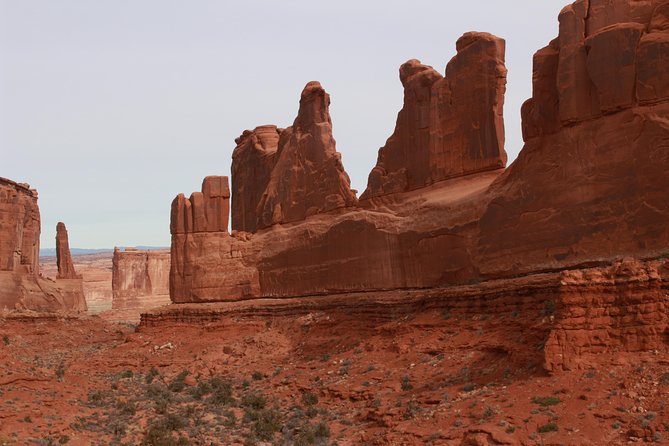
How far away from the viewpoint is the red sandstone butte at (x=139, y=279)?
78.1m

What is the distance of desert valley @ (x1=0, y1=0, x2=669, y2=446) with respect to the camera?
17.9 m

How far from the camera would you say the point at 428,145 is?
28656 mm

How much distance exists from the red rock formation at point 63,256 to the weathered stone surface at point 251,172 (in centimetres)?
1816

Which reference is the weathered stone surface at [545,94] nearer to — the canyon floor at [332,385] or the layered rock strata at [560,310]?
the layered rock strata at [560,310]

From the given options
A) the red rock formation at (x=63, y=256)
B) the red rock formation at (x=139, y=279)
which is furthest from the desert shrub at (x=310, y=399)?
the red rock formation at (x=139, y=279)

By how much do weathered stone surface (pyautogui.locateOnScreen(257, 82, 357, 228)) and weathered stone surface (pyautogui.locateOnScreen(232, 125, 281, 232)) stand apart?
14.9ft

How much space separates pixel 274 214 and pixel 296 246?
8.04 feet

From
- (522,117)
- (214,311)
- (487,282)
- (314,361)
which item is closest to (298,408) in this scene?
(314,361)

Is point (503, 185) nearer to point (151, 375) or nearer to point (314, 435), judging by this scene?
point (314, 435)

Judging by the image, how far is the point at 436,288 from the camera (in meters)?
26.4

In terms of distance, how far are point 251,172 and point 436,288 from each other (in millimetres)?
17183

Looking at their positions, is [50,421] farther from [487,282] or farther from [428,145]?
[428,145]

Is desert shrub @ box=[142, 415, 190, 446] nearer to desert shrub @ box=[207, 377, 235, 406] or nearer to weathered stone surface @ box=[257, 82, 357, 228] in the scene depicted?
Result: desert shrub @ box=[207, 377, 235, 406]

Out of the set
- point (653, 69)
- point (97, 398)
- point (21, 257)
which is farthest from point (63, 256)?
point (653, 69)
